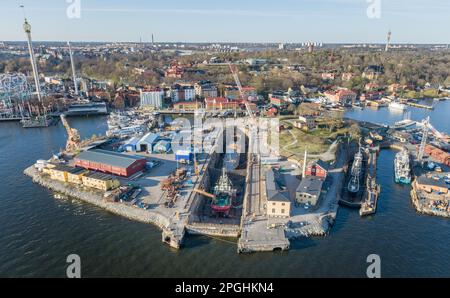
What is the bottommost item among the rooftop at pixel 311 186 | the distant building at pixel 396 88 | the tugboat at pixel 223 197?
the tugboat at pixel 223 197

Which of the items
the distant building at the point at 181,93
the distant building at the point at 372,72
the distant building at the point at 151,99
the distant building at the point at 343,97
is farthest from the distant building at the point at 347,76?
the distant building at the point at 151,99

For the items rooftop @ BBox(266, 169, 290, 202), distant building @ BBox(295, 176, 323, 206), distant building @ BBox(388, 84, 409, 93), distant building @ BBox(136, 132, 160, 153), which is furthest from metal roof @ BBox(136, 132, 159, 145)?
distant building @ BBox(388, 84, 409, 93)

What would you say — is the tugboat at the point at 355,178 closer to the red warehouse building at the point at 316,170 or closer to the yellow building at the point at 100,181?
the red warehouse building at the point at 316,170

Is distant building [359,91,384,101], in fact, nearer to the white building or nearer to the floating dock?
the floating dock

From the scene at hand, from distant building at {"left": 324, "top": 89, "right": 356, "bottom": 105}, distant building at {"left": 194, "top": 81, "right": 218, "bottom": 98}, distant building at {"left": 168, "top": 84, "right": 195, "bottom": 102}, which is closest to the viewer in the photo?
distant building at {"left": 168, "top": 84, "right": 195, "bottom": 102}

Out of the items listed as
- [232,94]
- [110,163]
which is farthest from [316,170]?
[232,94]

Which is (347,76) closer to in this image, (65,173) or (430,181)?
(430,181)

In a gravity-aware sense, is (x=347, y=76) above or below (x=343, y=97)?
above
